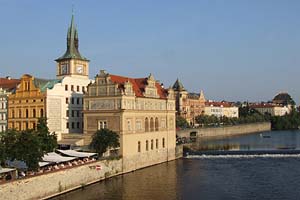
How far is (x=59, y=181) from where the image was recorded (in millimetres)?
40500

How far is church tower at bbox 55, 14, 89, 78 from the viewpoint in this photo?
67250 millimetres

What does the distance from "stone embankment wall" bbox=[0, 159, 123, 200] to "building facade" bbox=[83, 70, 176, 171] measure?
4405 millimetres

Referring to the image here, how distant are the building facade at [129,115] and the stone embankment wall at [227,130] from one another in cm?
4963

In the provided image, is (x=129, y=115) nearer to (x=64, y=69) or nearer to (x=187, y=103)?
(x=64, y=69)

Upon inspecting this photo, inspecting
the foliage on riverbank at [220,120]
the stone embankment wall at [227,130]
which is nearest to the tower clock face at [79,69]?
the stone embankment wall at [227,130]

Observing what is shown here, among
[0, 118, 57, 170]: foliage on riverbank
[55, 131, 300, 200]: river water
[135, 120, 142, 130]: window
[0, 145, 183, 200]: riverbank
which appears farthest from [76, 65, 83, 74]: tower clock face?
[0, 118, 57, 170]: foliage on riverbank

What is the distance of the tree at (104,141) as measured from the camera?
51.3 metres

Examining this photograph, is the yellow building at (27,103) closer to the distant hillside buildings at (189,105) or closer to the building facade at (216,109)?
the distant hillside buildings at (189,105)

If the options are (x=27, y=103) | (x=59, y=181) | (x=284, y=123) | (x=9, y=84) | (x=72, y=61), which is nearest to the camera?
(x=59, y=181)

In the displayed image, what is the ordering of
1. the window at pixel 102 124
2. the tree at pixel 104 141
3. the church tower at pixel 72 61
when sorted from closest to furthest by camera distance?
the tree at pixel 104 141 < the window at pixel 102 124 < the church tower at pixel 72 61

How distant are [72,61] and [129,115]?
1705 centimetres

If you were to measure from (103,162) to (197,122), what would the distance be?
105742mm

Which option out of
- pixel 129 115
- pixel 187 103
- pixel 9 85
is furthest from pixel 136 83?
pixel 187 103

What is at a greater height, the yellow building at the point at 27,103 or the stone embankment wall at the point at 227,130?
the yellow building at the point at 27,103
